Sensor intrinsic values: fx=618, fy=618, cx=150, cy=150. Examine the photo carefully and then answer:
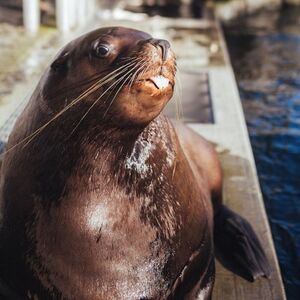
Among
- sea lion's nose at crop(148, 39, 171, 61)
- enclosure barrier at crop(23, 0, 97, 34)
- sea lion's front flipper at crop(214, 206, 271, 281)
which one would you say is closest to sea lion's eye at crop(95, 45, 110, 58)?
sea lion's nose at crop(148, 39, 171, 61)

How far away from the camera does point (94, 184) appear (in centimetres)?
271

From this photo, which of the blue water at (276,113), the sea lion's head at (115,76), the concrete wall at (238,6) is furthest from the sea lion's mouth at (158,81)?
the concrete wall at (238,6)

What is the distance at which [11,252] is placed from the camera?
291cm

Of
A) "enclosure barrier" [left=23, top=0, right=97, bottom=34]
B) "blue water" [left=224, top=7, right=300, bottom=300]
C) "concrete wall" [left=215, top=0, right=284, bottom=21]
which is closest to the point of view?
"blue water" [left=224, top=7, right=300, bottom=300]

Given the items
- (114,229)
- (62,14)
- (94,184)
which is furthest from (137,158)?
(62,14)

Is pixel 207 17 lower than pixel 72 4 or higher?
lower

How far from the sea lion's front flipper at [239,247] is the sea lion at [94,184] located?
0.94m

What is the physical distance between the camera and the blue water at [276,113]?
5.68 m

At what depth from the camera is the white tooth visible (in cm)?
247

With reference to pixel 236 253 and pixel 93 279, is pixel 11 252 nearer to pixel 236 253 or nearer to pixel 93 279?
pixel 93 279

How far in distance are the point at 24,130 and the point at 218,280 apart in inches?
63.3

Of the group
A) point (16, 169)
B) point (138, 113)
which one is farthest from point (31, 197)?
point (138, 113)

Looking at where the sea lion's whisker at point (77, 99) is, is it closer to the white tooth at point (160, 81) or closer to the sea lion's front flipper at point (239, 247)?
the white tooth at point (160, 81)

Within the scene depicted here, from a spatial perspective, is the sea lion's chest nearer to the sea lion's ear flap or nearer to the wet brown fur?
the wet brown fur
